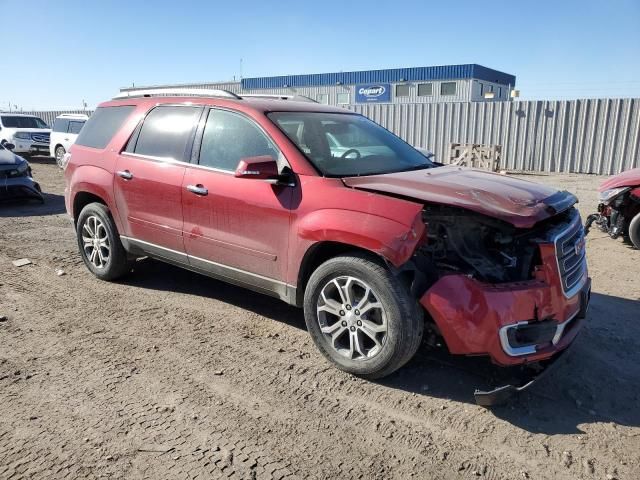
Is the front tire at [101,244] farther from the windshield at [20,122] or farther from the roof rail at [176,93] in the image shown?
the windshield at [20,122]

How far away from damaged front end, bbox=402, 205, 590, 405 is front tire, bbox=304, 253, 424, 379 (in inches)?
5.9

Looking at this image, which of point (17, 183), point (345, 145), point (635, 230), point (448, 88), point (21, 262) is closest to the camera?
point (345, 145)

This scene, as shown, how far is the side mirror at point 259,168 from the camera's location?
3.56 metres

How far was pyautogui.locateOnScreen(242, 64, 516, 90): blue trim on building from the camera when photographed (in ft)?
103

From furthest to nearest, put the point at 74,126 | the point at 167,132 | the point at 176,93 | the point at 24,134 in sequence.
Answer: the point at 24,134 < the point at 74,126 < the point at 176,93 < the point at 167,132

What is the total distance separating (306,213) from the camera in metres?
3.57

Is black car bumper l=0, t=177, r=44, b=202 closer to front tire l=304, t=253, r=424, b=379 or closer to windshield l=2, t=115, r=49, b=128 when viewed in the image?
front tire l=304, t=253, r=424, b=379

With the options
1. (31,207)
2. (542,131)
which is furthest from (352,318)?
(542,131)

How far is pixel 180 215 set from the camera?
4418mm

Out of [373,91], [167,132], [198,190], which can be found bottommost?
[198,190]

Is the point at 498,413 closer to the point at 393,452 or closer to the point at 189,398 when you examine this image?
the point at 393,452

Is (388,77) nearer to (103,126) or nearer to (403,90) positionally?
(403,90)

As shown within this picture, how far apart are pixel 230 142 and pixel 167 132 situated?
32.8 inches

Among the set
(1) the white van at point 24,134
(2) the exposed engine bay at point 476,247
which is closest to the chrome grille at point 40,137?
(1) the white van at point 24,134
